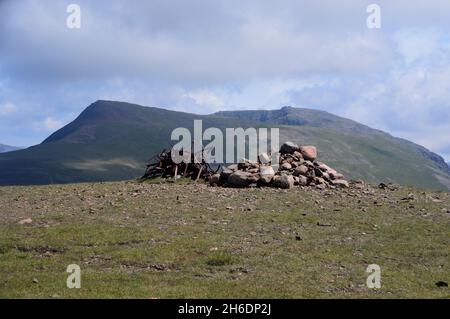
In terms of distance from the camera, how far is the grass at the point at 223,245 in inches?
539

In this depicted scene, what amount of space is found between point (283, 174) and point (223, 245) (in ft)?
48.2

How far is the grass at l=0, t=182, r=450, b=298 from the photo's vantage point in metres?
13.7

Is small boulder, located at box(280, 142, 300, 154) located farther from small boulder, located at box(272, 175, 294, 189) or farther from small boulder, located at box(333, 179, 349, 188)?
small boulder, located at box(272, 175, 294, 189)

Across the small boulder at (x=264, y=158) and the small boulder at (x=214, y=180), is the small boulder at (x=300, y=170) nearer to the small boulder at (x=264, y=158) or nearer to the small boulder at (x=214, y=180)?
the small boulder at (x=264, y=158)

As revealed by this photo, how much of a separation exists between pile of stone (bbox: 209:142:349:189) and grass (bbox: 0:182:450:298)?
3055mm

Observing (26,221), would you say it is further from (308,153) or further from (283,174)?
(308,153)

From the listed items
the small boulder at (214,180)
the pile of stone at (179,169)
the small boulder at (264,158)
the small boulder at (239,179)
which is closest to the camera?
the small boulder at (239,179)

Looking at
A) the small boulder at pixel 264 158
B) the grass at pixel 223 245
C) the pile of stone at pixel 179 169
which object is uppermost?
the small boulder at pixel 264 158

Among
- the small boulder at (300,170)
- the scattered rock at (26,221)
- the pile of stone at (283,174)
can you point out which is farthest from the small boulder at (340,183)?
the scattered rock at (26,221)

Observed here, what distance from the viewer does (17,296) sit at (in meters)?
12.7

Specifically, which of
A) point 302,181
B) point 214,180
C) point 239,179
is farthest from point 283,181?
point 214,180

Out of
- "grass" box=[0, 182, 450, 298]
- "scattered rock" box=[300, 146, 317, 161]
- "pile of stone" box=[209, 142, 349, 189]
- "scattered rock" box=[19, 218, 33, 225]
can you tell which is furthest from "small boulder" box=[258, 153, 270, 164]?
"scattered rock" box=[19, 218, 33, 225]

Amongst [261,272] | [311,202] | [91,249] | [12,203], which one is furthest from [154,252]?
[12,203]

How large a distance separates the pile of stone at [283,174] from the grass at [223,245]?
10.0 ft
